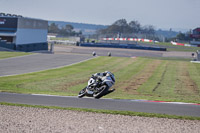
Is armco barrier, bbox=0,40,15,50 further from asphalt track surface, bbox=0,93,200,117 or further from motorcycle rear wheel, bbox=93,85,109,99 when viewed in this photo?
motorcycle rear wheel, bbox=93,85,109,99

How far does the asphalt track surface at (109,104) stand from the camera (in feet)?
43.7

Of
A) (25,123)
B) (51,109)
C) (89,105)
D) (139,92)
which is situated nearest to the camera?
(25,123)

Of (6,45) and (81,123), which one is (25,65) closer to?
(6,45)

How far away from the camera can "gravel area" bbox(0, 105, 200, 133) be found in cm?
1052

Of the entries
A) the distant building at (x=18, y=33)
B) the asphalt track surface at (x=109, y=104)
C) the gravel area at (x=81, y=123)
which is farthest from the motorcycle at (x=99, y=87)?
the distant building at (x=18, y=33)

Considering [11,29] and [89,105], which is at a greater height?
[11,29]

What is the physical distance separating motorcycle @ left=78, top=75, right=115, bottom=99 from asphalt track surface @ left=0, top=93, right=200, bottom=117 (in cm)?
30

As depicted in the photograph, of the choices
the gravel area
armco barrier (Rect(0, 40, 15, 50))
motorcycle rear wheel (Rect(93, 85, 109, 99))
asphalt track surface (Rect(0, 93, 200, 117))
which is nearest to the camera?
the gravel area

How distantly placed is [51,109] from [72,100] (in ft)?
7.38

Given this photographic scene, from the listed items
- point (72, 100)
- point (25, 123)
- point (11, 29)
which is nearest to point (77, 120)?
point (25, 123)

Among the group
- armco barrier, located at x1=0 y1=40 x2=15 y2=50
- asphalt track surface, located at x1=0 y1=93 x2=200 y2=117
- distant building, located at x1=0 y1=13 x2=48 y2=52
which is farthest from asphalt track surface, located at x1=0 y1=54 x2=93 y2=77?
distant building, located at x1=0 y1=13 x2=48 y2=52

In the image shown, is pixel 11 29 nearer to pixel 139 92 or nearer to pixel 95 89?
pixel 139 92

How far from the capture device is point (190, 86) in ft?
84.2

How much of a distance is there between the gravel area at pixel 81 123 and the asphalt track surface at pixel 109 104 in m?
1.27
